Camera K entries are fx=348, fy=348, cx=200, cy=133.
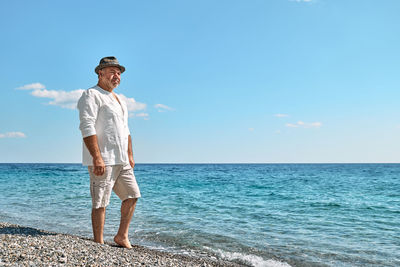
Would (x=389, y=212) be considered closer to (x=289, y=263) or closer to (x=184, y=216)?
(x=184, y=216)

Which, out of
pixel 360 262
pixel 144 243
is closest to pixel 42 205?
pixel 144 243

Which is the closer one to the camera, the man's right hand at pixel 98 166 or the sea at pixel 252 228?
the man's right hand at pixel 98 166

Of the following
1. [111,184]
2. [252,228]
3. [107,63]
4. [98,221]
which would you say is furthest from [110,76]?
[252,228]

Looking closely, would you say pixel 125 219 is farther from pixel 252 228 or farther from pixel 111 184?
pixel 252 228

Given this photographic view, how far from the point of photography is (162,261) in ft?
12.9

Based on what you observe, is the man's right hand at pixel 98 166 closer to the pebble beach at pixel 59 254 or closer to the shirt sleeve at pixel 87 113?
the shirt sleeve at pixel 87 113

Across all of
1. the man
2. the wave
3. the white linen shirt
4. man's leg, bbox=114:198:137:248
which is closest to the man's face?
the man

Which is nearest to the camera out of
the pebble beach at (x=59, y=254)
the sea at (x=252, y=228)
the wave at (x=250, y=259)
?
the pebble beach at (x=59, y=254)

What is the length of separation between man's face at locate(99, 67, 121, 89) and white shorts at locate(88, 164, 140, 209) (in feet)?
3.51

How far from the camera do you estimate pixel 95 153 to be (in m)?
4.06

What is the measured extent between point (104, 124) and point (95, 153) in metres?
0.41

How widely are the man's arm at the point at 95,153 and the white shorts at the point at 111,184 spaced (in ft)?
0.39

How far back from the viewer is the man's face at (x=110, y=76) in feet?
14.6

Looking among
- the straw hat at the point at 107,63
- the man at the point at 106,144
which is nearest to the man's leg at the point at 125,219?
the man at the point at 106,144
